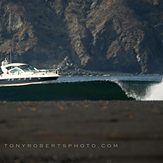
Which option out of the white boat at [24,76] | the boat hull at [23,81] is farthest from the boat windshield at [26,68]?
the boat hull at [23,81]

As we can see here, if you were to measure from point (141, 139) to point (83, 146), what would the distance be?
1991mm

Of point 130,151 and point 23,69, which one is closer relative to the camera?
point 130,151

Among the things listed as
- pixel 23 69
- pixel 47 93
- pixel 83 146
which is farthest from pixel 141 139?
pixel 23 69

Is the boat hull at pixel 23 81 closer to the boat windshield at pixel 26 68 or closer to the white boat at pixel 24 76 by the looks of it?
the white boat at pixel 24 76

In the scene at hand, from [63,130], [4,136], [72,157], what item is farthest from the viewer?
[63,130]

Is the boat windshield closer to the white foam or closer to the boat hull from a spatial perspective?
the boat hull

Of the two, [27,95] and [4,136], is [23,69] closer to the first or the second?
[27,95]

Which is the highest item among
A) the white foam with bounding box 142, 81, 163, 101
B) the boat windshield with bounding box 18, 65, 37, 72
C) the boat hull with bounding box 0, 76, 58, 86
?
the white foam with bounding box 142, 81, 163, 101

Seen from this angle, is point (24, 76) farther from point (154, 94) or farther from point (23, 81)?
point (154, 94)

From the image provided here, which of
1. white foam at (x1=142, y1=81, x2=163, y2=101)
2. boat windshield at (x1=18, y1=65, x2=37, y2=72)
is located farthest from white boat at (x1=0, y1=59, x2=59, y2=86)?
white foam at (x1=142, y1=81, x2=163, y2=101)

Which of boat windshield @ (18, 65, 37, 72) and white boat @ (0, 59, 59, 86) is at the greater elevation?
boat windshield @ (18, 65, 37, 72)

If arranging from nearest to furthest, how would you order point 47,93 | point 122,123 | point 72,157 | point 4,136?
point 72,157 < point 4,136 < point 122,123 < point 47,93

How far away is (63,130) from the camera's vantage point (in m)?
17.5

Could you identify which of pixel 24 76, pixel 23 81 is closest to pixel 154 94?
pixel 23 81
